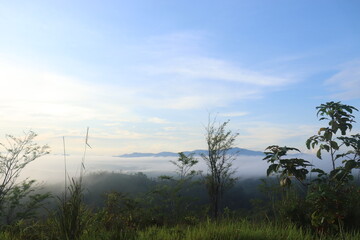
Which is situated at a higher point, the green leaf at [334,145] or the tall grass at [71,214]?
the green leaf at [334,145]

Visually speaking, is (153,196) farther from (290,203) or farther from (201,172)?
(290,203)

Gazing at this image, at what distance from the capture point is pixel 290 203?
6.57 m

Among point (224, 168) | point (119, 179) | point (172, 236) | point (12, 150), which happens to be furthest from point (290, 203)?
point (119, 179)

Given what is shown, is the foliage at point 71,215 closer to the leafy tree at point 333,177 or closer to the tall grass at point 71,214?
the tall grass at point 71,214

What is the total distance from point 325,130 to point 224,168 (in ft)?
23.6

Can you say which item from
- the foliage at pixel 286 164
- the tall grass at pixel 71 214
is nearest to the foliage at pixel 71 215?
the tall grass at pixel 71 214

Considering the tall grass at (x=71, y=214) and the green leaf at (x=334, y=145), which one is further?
the green leaf at (x=334, y=145)

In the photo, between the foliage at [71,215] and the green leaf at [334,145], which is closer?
the foliage at [71,215]

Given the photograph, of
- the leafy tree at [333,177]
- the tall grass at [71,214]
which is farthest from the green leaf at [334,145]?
the tall grass at [71,214]

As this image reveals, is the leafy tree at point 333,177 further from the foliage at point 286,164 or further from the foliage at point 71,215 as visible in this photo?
the foliage at point 71,215

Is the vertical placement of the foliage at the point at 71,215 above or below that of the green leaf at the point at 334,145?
below

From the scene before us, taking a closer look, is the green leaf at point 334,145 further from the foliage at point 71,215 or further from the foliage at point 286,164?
the foliage at point 71,215

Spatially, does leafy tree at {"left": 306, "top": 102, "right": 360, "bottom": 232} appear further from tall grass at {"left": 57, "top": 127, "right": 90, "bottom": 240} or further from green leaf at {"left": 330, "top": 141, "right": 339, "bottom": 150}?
tall grass at {"left": 57, "top": 127, "right": 90, "bottom": 240}

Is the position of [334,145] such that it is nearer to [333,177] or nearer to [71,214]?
[333,177]
